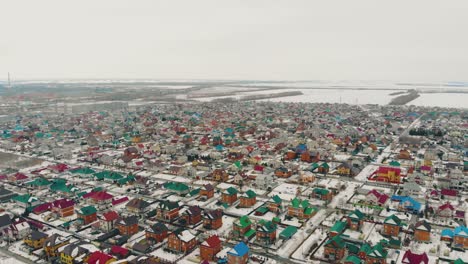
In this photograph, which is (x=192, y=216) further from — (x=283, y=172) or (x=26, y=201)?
(x=26, y=201)

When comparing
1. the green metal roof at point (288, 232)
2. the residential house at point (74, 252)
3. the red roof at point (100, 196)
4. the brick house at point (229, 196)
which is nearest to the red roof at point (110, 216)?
the residential house at point (74, 252)

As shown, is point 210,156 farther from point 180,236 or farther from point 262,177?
point 180,236

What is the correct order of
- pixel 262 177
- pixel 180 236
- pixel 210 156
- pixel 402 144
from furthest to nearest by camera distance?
pixel 402 144
pixel 210 156
pixel 262 177
pixel 180 236

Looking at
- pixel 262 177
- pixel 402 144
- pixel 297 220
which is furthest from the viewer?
pixel 402 144

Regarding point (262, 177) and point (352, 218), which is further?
point (262, 177)

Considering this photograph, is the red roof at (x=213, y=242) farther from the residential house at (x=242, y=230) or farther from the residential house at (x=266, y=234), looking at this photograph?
the residential house at (x=266, y=234)

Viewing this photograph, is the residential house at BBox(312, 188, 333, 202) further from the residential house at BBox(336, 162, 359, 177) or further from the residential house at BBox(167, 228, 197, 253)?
the residential house at BBox(167, 228, 197, 253)

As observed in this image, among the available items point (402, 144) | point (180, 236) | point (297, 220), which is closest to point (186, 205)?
point (180, 236)
